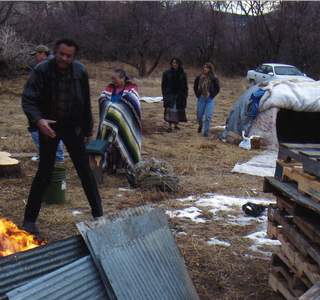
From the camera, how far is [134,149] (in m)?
6.41

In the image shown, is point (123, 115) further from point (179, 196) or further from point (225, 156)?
point (225, 156)

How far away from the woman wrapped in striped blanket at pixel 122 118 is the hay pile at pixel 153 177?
0.94 ft

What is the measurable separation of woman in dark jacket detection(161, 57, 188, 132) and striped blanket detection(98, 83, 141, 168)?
13.4 ft

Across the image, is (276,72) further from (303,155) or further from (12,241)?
(12,241)

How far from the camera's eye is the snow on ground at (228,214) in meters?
4.36

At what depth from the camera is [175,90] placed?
34.5 feet

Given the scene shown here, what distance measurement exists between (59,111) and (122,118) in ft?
8.37

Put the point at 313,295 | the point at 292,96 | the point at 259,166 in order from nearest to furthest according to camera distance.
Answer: the point at 313,295 → the point at 259,166 → the point at 292,96

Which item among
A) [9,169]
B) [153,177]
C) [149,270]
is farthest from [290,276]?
[9,169]

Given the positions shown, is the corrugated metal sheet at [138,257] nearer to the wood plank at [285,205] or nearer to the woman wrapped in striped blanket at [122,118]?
the wood plank at [285,205]

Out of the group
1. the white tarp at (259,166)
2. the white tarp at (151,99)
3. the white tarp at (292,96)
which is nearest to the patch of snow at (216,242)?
the white tarp at (259,166)

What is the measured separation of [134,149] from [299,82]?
5159 mm

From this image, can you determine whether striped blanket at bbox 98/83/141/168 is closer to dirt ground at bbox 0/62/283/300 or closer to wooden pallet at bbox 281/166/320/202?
dirt ground at bbox 0/62/283/300

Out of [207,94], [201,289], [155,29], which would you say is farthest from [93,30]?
[201,289]
